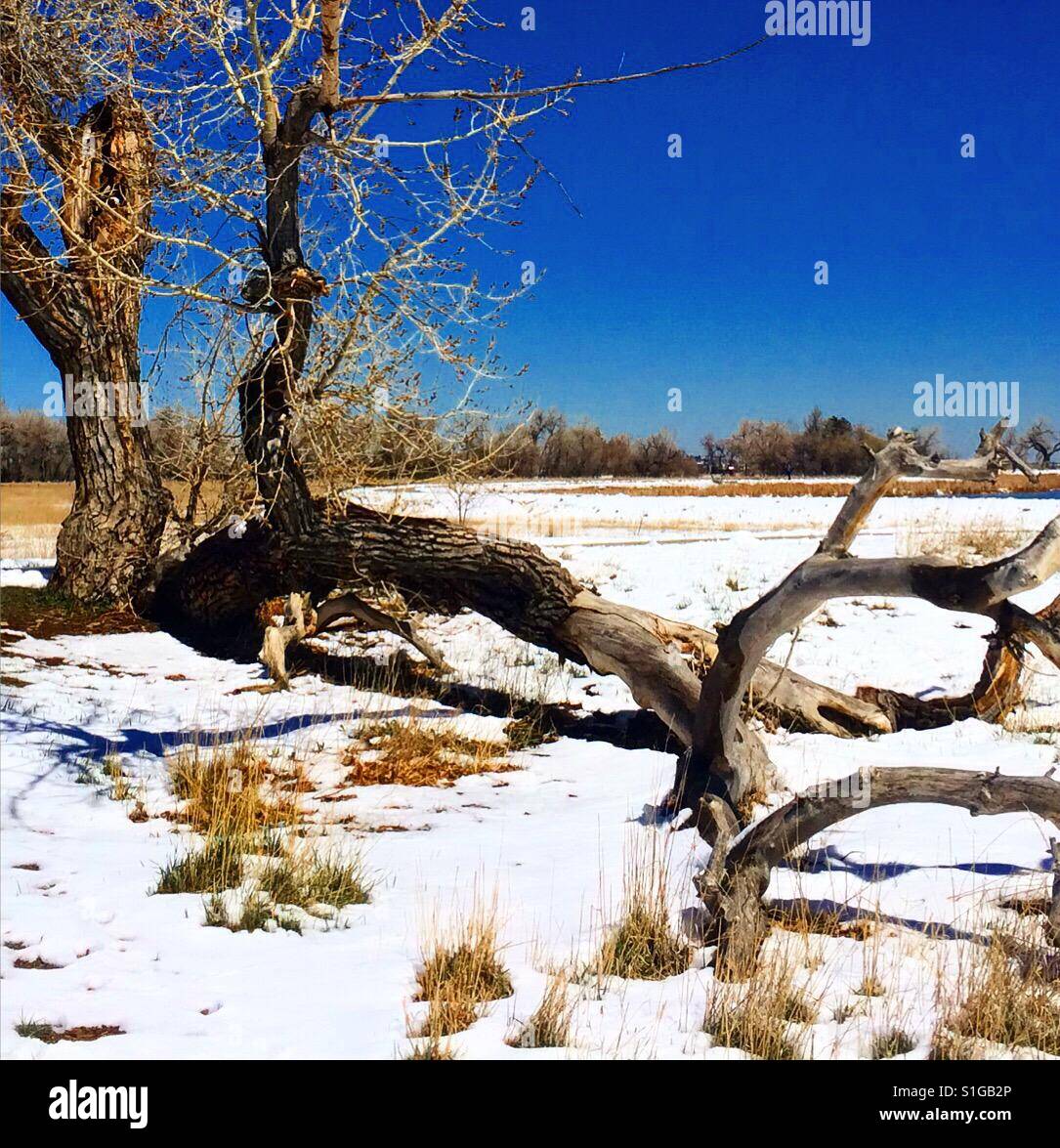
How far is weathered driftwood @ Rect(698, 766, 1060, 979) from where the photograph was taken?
4414 millimetres

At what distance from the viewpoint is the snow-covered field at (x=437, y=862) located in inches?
143

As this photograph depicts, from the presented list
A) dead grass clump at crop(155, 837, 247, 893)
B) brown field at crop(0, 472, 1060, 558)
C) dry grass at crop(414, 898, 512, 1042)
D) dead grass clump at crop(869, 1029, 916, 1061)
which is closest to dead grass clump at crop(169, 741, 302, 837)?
dead grass clump at crop(155, 837, 247, 893)

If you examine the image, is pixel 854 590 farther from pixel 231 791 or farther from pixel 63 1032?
pixel 63 1032

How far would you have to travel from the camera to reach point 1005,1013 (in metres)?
3.54

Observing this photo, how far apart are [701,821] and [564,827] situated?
46.3 inches

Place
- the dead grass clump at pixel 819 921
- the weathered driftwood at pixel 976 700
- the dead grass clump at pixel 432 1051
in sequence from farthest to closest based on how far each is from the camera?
→ the weathered driftwood at pixel 976 700
the dead grass clump at pixel 819 921
the dead grass clump at pixel 432 1051

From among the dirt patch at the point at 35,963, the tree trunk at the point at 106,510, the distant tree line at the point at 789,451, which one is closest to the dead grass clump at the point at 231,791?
the dirt patch at the point at 35,963

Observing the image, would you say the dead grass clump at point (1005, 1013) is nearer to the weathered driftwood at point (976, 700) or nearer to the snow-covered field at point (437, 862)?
the snow-covered field at point (437, 862)

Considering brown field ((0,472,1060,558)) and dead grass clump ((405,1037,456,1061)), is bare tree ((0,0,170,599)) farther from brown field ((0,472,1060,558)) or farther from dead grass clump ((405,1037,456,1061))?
dead grass clump ((405,1037,456,1061))

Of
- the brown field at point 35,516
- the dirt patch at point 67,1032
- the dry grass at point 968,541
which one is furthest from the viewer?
the dry grass at point 968,541

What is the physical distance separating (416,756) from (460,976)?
4112 mm

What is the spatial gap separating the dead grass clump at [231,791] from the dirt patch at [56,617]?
452cm

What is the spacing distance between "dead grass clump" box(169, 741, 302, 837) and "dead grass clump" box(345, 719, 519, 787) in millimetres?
A: 643
